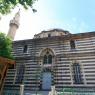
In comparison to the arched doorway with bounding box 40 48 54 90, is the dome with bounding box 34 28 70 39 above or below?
above

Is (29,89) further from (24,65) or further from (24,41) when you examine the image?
(24,41)

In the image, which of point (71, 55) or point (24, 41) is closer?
point (71, 55)

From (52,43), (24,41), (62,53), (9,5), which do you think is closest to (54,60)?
(62,53)

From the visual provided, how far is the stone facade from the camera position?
1681 cm

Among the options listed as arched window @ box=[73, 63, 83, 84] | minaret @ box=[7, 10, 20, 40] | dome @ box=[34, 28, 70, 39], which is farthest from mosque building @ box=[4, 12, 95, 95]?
minaret @ box=[7, 10, 20, 40]

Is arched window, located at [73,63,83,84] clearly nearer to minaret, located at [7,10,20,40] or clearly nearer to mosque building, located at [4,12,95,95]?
mosque building, located at [4,12,95,95]

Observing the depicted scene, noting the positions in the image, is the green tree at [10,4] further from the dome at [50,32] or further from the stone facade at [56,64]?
the dome at [50,32]

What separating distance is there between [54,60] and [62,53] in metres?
1.37

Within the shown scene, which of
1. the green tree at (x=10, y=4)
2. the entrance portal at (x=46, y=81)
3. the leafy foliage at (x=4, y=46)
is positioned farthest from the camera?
the entrance portal at (x=46, y=81)

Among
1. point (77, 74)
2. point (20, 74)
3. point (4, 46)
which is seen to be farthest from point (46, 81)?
point (4, 46)

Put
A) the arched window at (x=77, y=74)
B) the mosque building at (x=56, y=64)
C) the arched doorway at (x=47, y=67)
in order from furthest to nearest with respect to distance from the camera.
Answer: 1. the arched doorway at (x=47, y=67)
2. the mosque building at (x=56, y=64)
3. the arched window at (x=77, y=74)

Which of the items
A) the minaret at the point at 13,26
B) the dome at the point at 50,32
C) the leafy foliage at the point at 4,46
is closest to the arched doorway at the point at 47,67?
the leafy foliage at the point at 4,46

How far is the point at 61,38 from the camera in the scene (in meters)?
19.9

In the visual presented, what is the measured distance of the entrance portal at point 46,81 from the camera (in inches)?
695
